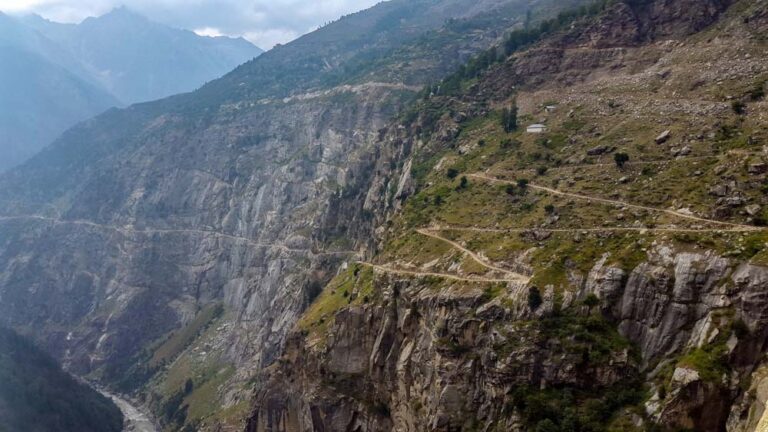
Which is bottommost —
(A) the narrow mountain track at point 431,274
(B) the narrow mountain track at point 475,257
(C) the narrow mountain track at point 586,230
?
(A) the narrow mountain track at point 431,274

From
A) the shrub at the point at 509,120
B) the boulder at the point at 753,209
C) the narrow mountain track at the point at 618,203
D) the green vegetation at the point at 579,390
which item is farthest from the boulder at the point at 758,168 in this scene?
the shrub at the point at 509,120

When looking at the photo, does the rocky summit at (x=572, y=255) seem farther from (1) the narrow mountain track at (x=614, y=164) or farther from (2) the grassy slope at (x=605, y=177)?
(1) the narrow mountain track at (x=614, y=164)

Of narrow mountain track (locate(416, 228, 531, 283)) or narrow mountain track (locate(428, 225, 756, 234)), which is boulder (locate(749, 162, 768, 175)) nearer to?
narrow mountain track (locate(428, 225, 756, 234))

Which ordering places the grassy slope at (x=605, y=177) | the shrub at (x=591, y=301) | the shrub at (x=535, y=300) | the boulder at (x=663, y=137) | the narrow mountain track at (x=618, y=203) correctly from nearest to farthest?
the narrow mountain track at (x=618, y=203)
the shrub at (x=591, y=301)
the grassy slope at (x=605, y=177)
the shrub at (x=535, y=300)
the boulder at (x=663, y=137)

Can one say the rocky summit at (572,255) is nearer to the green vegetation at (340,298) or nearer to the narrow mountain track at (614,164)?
the narrow mountain track at (614,164)

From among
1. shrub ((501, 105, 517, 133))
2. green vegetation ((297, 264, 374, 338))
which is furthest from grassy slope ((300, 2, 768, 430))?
shrub ((501, 105, 517, 133))

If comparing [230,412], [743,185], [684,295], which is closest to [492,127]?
[743,185]

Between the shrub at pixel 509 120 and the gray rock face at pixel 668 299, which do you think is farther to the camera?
the shrub at pixel 509 120

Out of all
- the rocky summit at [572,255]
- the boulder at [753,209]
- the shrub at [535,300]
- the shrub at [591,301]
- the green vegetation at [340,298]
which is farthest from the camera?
the green vegetation at [340,298]

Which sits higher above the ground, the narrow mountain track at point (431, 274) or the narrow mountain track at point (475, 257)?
the narrow mountain track at point (475, 257)

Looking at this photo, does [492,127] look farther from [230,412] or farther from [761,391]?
[230,412]
